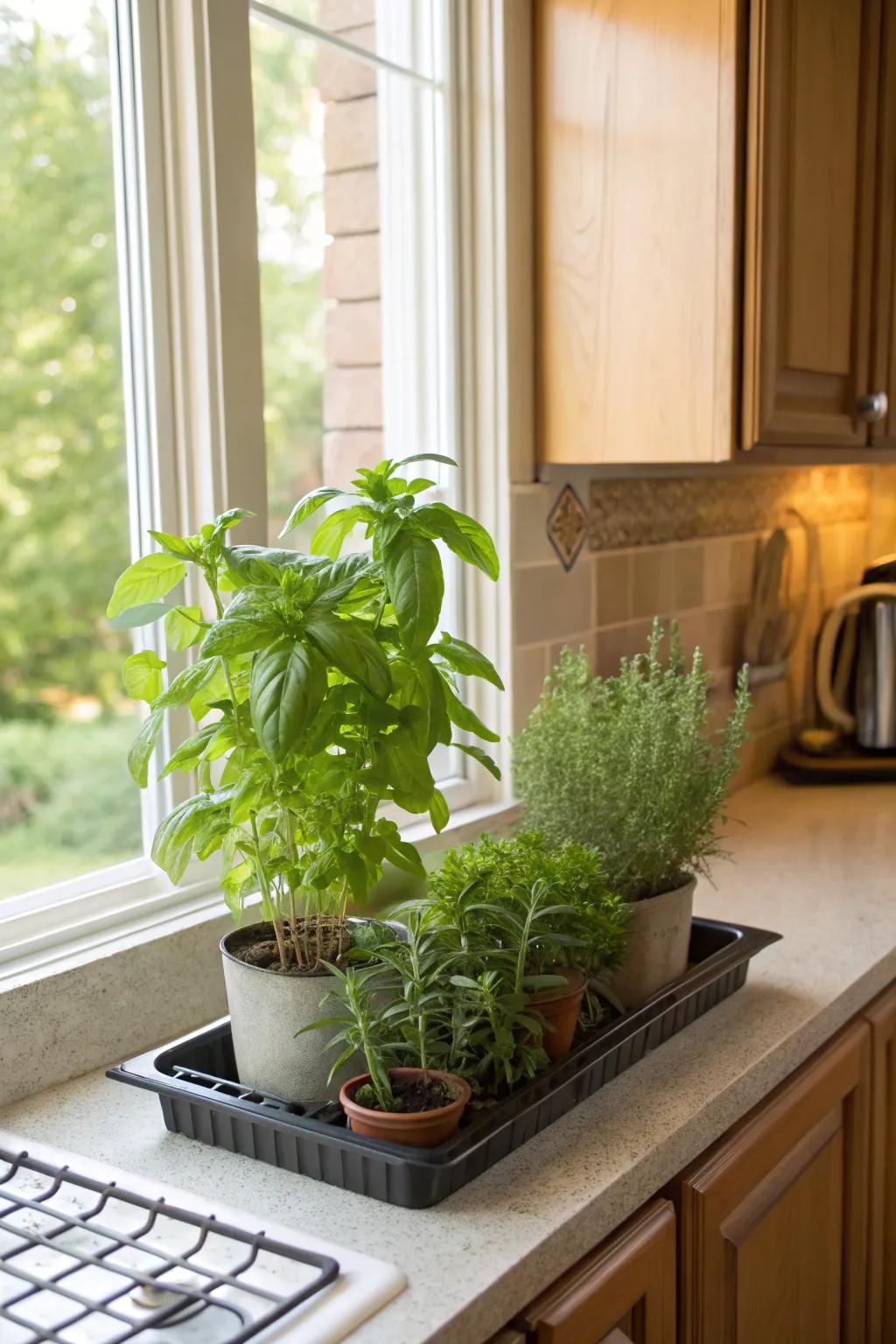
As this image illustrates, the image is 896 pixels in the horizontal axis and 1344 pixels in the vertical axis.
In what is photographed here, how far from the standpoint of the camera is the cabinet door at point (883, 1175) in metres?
1.55

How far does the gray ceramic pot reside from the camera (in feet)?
3.59

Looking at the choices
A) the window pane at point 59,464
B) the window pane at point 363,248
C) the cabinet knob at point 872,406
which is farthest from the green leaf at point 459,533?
the cabinet knob at point 872,406

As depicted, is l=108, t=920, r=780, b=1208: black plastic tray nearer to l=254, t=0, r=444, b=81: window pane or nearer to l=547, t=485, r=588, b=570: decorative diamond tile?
l=547, t=485, r=588, b=570: decorative diamond tile

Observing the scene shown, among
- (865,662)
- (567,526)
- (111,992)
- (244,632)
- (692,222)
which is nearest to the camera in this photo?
(244,632)

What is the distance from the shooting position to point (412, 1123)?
99cm

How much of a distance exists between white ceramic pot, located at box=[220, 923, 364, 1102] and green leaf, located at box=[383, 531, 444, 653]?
0.30 metres

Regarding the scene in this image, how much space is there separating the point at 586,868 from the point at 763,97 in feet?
3.43

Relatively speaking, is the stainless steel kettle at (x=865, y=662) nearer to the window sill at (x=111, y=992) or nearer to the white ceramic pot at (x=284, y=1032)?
the window sill at (x=111, y=992)

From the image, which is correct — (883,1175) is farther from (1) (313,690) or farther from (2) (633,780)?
(1) (313,690)

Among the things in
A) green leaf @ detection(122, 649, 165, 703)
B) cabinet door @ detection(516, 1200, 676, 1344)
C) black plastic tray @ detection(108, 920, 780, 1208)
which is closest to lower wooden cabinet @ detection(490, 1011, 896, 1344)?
cabinet door @ detection(516, 1200, 676, 1344)

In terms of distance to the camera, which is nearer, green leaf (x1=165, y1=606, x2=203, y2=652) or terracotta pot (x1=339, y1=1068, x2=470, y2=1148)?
terracotta pot (x1=339, y1=1068, x2=470, y2=1148)

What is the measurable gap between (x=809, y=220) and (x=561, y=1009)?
1.23 m

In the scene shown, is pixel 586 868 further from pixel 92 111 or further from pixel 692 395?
pixel 92 111

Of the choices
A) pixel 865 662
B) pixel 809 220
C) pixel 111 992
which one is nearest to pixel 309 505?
pixel 111 992
